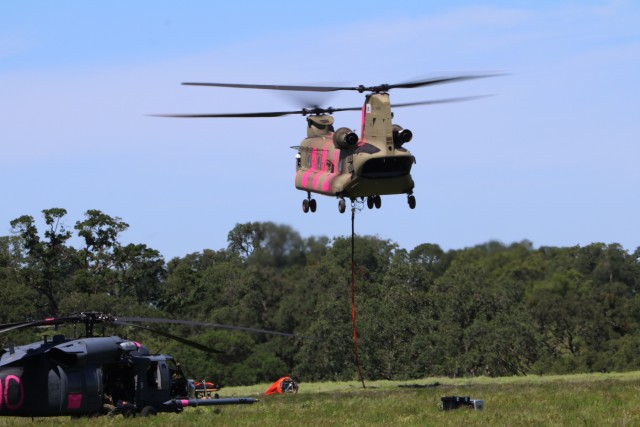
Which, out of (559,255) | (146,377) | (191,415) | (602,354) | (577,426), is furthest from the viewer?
(559,255)

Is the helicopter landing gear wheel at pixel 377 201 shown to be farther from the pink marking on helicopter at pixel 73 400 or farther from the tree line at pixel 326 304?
the tree line at pixel 326 304

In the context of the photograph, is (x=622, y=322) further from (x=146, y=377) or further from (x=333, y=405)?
(x=146, y=377)

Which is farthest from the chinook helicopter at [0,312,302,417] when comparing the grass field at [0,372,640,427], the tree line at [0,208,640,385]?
the tree line at [0,208,640,385]

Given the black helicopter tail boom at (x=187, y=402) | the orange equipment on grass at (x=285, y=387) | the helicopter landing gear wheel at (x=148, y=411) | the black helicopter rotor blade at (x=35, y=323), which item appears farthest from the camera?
the orange equipment on grass at (x=285, y=387)

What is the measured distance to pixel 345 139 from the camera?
1839 inches

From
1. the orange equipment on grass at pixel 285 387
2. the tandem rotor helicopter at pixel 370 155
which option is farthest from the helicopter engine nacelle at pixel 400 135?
the orange equipment on grass at pixel 285 387

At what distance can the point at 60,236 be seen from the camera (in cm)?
10769

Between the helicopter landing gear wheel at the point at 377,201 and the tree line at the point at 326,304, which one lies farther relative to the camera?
the tree line at the point at 326,304

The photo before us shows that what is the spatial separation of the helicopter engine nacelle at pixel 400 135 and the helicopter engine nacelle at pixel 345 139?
61.5 inches

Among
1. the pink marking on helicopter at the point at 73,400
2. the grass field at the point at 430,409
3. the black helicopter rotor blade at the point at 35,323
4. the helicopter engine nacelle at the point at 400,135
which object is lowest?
the grass field at the point at 430,409

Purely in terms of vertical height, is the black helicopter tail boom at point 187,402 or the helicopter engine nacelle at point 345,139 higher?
the helicopter engine nacelle at point 345,139

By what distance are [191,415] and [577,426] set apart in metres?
12.3

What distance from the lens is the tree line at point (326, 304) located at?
92500 millimetres

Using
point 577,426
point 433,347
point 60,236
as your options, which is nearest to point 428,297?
point 433,347
